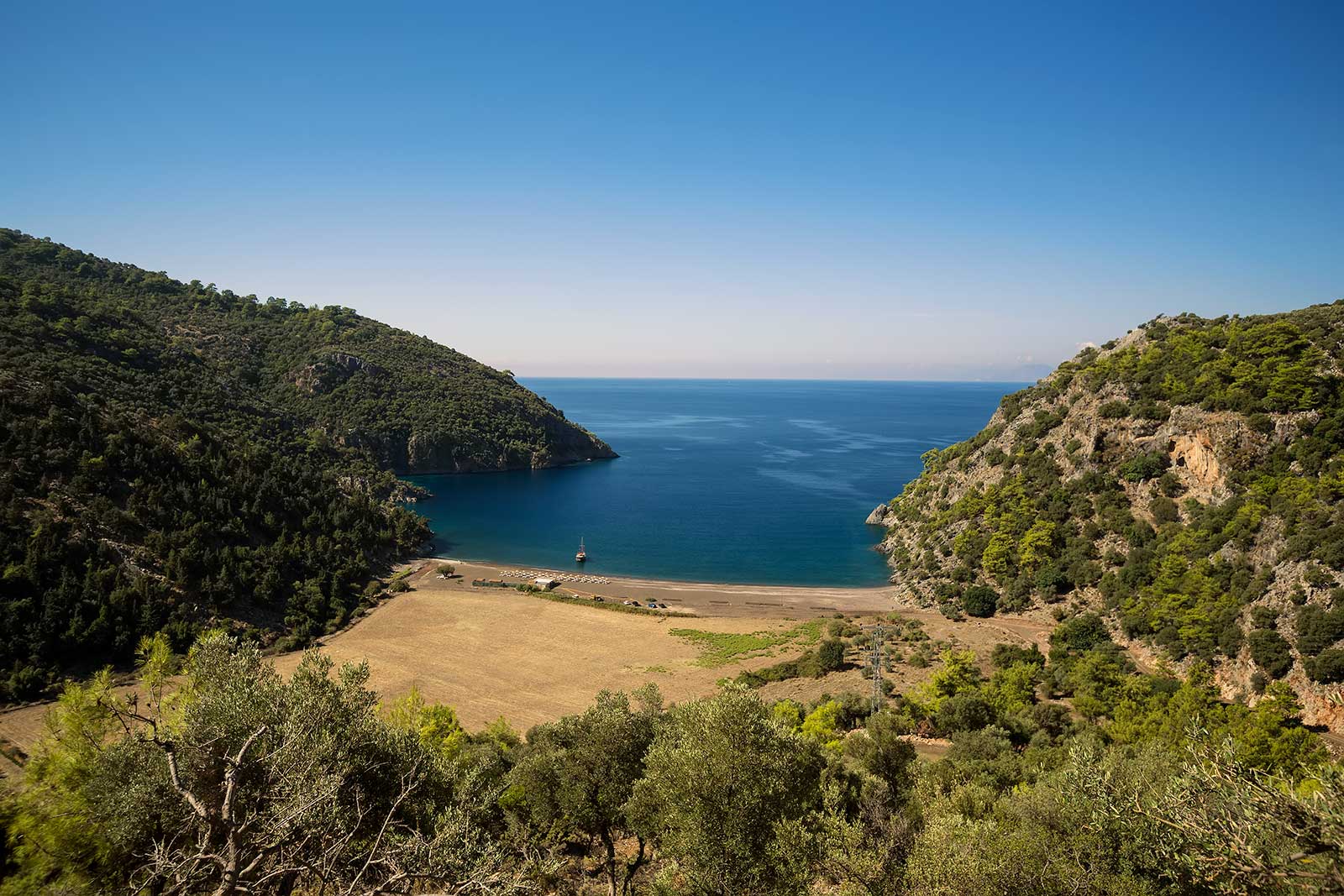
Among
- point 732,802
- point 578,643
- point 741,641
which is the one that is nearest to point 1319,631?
point 741,641

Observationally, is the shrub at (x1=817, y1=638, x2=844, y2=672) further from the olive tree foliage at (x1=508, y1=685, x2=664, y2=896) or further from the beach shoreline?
the olive tree foliage at (x1=508, y1=685, x2=664, y2=896)

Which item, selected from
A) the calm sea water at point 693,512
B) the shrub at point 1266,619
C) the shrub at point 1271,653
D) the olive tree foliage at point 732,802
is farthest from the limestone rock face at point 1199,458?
the olive tree foliage at point 732,802

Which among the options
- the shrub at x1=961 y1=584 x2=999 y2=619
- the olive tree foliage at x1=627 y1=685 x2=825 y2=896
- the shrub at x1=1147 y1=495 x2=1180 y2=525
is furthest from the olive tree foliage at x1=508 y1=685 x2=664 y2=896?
the shrub at x1=1147 y1=495 x2=1180 y2=525

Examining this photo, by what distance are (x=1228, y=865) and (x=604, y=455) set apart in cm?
12008

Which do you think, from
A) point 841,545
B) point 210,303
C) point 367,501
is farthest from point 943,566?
point 210,303

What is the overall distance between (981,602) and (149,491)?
60.0 m

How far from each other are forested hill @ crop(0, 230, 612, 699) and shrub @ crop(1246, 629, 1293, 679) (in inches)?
2171

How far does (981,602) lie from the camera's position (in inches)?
1759

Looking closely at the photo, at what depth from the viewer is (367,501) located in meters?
60.6

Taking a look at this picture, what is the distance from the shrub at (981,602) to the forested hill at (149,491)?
47.6 m

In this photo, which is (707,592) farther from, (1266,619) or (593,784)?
(593,784)

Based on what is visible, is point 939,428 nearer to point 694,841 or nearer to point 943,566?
point 943,566

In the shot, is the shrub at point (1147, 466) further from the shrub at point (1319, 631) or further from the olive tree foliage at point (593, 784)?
the olive tree foliage at point (593, 784)

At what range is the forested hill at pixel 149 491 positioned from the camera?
31.7 m
